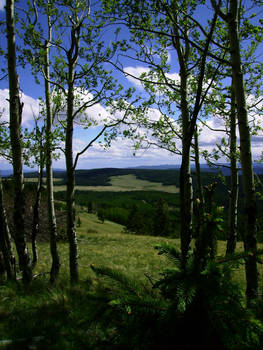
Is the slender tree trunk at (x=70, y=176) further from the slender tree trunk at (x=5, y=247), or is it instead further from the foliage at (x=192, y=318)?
the foliage at (x=192, y=318)

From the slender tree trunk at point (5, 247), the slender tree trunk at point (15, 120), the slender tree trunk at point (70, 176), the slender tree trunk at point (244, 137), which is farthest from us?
the slender tree trunk at point (70, 176)

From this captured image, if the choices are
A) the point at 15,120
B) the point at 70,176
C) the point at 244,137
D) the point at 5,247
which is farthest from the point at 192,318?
the point at 5,247

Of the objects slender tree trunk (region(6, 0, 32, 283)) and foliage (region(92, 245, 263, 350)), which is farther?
slender tree trunk (region(6, 0, 32, 283))

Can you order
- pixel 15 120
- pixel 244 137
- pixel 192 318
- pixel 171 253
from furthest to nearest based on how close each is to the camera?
pixel 15 120, pixel 244 137, pixel 171 253, pixel 192 318

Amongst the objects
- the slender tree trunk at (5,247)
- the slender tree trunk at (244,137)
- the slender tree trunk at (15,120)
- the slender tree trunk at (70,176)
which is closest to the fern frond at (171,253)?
the slender tree trunk at (244,137)

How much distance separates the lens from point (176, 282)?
6.59 ft

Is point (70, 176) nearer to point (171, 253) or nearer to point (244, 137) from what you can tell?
point (244, 137)

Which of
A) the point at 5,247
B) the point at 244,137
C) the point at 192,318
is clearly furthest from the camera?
the point at 5,247

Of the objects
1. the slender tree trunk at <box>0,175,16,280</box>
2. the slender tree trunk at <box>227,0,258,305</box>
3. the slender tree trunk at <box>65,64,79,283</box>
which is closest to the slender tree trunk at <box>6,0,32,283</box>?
the slender tree trunk at <box>0,175,16,280</box>

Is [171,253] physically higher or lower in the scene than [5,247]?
higher

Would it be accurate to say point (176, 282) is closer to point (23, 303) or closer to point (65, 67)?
point (23, 303)

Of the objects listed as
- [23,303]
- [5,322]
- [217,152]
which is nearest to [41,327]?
[5,322]

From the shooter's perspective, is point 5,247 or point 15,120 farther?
point 5,247

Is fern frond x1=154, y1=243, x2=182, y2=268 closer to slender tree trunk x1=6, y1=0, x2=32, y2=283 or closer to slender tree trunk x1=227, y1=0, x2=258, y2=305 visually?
slender tree trunk x1=227, y1=0, x2=258, y2=305
